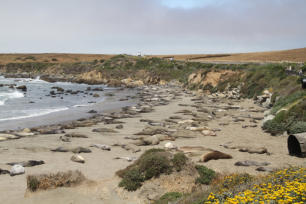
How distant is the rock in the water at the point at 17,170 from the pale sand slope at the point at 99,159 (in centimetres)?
18

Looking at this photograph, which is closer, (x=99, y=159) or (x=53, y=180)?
(x=53, y=180)

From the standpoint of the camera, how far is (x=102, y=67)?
87.3 meters

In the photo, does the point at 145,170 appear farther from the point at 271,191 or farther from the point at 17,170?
the point at 17,170

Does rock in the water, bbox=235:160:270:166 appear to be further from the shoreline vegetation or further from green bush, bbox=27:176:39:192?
green bush, bbox=27:176:39:192

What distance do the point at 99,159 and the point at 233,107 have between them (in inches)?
724

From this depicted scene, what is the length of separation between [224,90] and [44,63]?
317ft

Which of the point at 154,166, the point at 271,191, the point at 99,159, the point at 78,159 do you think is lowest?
the point at 99,159

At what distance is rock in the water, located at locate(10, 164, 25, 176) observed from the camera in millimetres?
10072

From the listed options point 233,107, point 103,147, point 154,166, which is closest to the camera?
point 154,166

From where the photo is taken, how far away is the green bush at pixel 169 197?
768 centimetres

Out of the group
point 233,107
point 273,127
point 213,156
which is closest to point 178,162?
point 213,156

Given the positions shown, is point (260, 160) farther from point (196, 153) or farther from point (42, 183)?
point (42, 183)

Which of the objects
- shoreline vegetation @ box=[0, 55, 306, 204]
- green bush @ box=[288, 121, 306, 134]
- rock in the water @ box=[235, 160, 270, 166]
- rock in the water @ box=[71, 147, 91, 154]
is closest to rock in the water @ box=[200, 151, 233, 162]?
rock in the water @ box=[235, 160, 270, 166]

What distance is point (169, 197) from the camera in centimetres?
789
